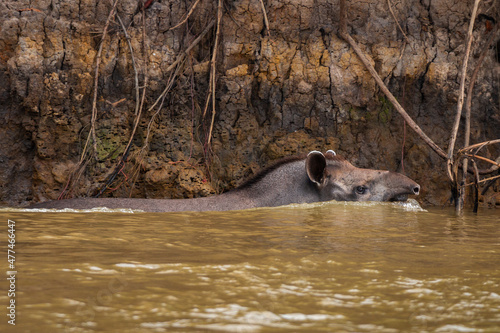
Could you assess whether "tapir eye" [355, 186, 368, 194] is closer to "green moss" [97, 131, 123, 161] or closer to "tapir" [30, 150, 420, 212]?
"tapir" [30, 150, 420, 212]

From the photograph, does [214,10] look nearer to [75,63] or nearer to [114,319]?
[75,63]

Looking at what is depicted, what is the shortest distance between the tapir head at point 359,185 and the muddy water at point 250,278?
2.16 metres

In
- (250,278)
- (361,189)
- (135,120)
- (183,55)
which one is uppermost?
(183,55)

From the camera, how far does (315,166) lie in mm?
6727

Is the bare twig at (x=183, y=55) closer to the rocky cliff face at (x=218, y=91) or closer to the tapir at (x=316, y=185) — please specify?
the rocky cliff face at (x=218, y=91)

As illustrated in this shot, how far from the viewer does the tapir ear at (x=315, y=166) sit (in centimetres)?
658

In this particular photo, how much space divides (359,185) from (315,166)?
1.99ft

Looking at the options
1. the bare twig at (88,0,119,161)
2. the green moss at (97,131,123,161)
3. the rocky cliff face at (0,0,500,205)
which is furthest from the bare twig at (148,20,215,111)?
the bare twig at (88,0,119,161)

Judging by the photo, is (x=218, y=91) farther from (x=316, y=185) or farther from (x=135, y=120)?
(x=316, y=185)

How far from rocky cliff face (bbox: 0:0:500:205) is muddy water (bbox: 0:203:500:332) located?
353cm

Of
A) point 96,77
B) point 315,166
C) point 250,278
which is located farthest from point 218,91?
point 250,278

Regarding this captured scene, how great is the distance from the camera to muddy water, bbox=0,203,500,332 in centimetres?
203

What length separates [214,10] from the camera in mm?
8633

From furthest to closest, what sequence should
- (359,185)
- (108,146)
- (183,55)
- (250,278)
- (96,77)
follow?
(183,55) < (108,146) < (96,77) < (359,185) < (250,278)
